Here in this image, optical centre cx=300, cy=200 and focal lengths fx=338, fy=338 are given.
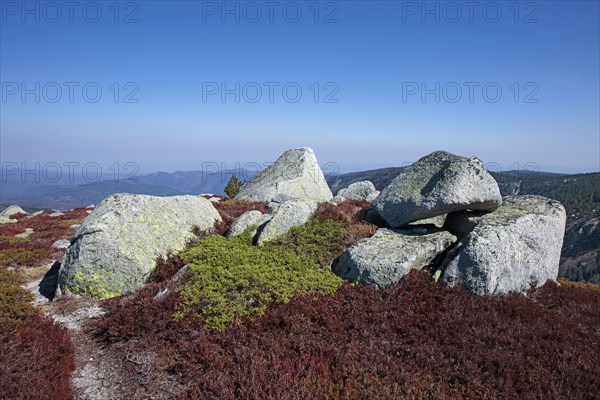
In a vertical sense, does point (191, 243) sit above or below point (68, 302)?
above

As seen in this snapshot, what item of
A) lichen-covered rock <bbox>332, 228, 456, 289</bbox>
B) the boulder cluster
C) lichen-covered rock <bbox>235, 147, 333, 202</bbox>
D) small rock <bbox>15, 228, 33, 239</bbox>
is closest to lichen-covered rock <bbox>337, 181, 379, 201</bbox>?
lichen-covered rock <bbox>235, 147, 333, 202</bbox>

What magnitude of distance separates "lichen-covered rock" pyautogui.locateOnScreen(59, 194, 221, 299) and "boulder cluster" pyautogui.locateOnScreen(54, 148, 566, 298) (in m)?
0.04

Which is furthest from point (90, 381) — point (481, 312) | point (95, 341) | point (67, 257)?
point (481, 312)

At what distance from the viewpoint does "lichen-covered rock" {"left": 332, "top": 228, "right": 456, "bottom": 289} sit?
11141mm

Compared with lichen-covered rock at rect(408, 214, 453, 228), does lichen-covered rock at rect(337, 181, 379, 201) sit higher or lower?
higher

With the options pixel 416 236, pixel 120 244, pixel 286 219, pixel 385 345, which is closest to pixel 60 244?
pixel 120 244

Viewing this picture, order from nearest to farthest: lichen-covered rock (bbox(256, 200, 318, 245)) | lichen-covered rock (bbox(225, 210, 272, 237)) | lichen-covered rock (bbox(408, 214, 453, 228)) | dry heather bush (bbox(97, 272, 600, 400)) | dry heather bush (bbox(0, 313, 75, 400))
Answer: dry heather bush (bbox(0, 313, 75, 400)) < dry heather bush (bbox(97, 272, 600, 400)) < lichen-covered rock (bbox(408, 214, 453, 228)) < lichen-covered rock (bbox(256, 200, 318, 245)) < lichen-covered rock (bbox(225, 210, 272, 237))

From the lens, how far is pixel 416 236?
13.1m

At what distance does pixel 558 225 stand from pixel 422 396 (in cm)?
1021

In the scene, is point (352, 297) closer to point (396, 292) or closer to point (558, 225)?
point (396, 292)

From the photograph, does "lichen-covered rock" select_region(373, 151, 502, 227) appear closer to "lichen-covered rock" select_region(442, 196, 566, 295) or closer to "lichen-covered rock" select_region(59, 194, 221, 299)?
"lichen-covered rock" select_region(442, 196, 566, 295)

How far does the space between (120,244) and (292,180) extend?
1838cm

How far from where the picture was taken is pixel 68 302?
11477 mm

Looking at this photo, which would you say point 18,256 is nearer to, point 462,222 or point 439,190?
point 439,190
